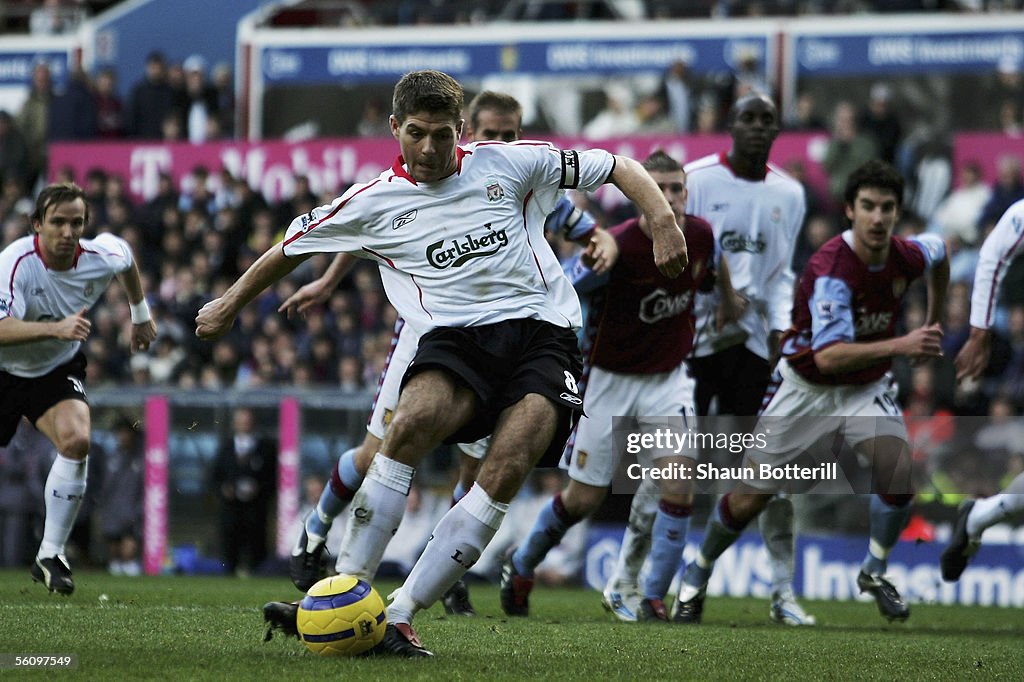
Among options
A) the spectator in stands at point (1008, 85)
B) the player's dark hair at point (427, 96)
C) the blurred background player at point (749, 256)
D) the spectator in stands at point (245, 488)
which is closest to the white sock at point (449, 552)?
the player's dark hair at point (427, 96)

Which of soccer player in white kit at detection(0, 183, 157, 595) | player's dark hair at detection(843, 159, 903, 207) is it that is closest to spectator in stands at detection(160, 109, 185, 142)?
soccer player in white kit at detection(0, 183, 157, 595)

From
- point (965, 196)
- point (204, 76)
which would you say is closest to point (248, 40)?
point (204, 76)

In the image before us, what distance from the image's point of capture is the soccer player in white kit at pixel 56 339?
9.59m

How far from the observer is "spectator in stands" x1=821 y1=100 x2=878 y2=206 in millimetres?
16594

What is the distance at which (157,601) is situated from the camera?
9.48 m

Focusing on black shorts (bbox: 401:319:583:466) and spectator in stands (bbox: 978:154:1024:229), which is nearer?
black shorts (bbox: 401:319:583:466)

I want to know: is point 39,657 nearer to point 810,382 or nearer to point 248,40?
point 810,382

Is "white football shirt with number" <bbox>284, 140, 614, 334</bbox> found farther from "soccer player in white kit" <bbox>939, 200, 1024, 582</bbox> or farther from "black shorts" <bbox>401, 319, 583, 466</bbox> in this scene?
"soccer player in white kit" <bbox>939, 200, 1024, 582</bbox>

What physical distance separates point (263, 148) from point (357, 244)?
13.7 meters

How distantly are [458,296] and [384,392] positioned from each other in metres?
2.45

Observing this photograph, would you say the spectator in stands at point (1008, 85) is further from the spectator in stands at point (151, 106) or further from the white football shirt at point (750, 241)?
the spectator in stands at point (151, 106)

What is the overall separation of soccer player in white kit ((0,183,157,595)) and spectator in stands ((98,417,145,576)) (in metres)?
6.03

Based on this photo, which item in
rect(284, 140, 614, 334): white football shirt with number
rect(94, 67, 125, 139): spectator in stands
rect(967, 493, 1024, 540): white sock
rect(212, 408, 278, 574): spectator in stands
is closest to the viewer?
rect(284, 140, 614, 334): white football shirt with number

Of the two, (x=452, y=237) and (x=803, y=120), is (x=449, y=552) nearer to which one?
(x=452, y=237)
